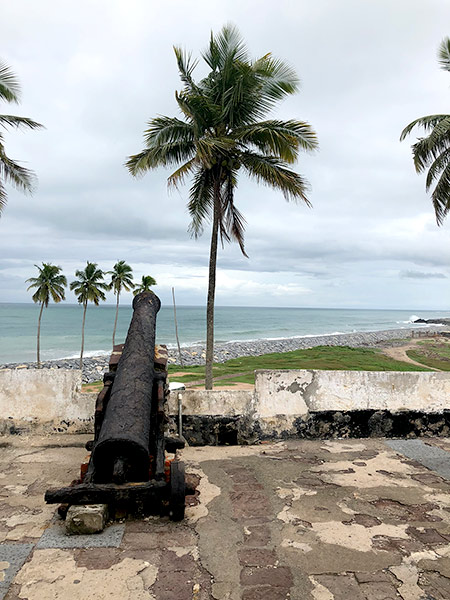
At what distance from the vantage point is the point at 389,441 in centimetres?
538

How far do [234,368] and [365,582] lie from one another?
27160mm

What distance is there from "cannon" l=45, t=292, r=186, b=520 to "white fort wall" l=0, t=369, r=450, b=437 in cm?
152

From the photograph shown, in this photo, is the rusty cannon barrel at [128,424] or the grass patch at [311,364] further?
the grass patch at [311,364]

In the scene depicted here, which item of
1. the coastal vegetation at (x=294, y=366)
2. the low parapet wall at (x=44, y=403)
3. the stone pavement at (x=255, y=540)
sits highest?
the low parapet wall at (x=44, y=403)

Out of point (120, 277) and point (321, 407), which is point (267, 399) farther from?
point (120, 277)

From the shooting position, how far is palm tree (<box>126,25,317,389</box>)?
1066 centimetres

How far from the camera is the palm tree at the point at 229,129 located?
10656mm

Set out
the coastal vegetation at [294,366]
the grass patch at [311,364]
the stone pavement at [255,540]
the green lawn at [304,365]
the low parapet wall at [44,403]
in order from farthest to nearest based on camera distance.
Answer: the grass patch at [311,364], the green lawn at [304,365], the coastal vegetation at [294,366], the low parapet wall at [44,403], the stone pavement at [255,540]

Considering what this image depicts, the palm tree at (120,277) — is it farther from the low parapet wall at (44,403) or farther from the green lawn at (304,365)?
the low parapet wall at (44,403)

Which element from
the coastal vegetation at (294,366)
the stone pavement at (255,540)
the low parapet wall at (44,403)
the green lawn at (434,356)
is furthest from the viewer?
the green lawn at (434,356)

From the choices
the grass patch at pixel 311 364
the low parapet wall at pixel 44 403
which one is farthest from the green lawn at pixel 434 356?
the low parapet wall at pixel 44 403

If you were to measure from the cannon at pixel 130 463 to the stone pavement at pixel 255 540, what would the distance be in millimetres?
185

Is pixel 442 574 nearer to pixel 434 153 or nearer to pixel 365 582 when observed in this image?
pixel 365 582

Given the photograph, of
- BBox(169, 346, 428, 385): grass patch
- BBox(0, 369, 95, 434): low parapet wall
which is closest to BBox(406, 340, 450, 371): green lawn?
BBox(169, 346, 428, 385): grass patch
